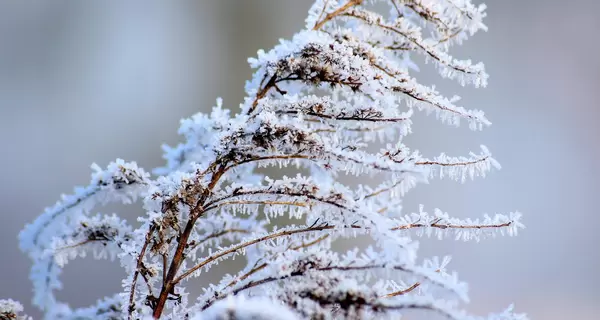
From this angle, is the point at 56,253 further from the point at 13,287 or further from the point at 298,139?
the point at 13,287

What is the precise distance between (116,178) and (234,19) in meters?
7.87

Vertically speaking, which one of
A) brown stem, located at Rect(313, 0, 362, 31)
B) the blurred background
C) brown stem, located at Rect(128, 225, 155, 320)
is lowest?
brown stem, located at Rect(128, 225, 155, 320)

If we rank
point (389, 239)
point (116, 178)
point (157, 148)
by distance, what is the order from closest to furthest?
point (389, 239), point (116, 178), point (157, 148)

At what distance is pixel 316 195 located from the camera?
1.17 m

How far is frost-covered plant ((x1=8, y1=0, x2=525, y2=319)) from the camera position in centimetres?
107

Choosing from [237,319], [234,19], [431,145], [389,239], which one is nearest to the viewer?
[237,319]

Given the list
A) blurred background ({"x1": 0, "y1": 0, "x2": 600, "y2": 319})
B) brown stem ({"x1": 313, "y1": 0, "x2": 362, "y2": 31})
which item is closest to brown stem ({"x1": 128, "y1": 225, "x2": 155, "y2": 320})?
brown stem ({"x1": 313, "y1": 0, "x2": 362, "y2": 31})

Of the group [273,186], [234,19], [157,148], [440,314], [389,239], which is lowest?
[440,314]

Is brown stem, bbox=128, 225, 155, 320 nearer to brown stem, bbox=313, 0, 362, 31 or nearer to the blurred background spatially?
brown stem, bbox=313, 0, 362, 31

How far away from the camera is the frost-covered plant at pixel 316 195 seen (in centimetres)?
107

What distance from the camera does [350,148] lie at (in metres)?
1.21

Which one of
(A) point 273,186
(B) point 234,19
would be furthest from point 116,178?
(B) point 234,19

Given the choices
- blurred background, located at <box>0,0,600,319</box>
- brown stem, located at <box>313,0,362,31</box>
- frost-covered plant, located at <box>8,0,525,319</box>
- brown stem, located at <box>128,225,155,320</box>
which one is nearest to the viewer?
frost-covered plant, located at <box>8,0,525,319</box>

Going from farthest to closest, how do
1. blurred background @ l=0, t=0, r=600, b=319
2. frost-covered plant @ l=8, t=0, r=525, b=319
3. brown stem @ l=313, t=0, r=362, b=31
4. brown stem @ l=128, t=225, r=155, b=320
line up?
blurred background @ l=0, t=0, r=600, b=319
brown stem @ l=313, t=0, r=362, b=31
brown stem @ l=128, t=225, r=155, b=320
frost-covered plant @ l=8, t=0, r=525, b=319
